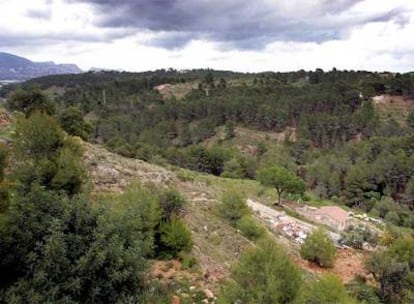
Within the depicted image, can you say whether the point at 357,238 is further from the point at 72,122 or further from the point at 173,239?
the point at 72,122

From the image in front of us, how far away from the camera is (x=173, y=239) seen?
20.0 metres

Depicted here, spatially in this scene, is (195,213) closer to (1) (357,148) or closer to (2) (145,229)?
(2) (145,229)

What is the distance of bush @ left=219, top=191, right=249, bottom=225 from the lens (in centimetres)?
2956

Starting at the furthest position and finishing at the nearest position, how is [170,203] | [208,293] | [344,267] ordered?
[344,267] → [170,203] → [208,293]

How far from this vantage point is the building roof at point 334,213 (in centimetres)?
5270

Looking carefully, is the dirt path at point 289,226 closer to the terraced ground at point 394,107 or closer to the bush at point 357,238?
the bush at point 357,238

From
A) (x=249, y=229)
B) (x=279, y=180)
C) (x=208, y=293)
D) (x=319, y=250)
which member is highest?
(x=208, y=293)

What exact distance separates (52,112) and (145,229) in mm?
23823

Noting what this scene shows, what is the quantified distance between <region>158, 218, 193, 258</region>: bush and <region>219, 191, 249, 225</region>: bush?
9.10 metres

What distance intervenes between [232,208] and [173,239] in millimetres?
10349

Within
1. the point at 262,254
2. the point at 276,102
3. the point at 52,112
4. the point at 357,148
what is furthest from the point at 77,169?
the point at 276,102

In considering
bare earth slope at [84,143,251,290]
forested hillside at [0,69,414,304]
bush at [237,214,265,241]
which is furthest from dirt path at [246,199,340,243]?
bush at [237,214,265,241]

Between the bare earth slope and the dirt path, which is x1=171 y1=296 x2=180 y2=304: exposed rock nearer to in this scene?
the bare earth slope

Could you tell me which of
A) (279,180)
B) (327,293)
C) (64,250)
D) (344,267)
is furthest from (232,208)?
(279,180)
